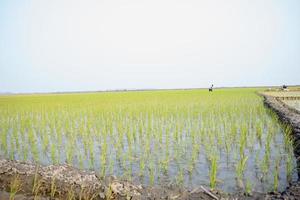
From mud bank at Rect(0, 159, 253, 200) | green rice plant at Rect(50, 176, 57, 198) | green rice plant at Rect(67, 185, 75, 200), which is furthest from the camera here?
green rice plant at Rect(50, 176, 57, 198)

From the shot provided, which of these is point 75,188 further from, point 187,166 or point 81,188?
point 187,166

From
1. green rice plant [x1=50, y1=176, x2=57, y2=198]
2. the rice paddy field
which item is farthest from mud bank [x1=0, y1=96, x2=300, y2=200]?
the rice paddy field

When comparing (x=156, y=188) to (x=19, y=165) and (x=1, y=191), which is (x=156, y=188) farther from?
(x=19, y=165)

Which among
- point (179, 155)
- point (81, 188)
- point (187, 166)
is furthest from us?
point (179, 155)

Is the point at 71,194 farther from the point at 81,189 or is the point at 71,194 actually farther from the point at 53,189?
the point at 53,189

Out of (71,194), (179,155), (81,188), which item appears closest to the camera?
(71,194)

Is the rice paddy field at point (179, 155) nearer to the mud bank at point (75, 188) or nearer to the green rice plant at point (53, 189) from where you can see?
the mud bank at point (75, 188)

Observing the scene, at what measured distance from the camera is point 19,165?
4.22 metres

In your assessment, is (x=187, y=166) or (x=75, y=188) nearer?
(x=75, y=188)

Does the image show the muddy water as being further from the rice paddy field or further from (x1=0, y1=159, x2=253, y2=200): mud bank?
(x1=0, y1=159, x2=253, y2=200): mud bank

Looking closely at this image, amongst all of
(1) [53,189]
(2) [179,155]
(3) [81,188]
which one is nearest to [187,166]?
(2) [179,155]

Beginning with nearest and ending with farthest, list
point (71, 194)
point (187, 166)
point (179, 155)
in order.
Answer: point (71, 194) < point (187, 166) < point (179, 155)

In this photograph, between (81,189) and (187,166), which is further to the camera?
(187,166)

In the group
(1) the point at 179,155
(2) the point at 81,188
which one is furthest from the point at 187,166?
(2) the point at 81,188
